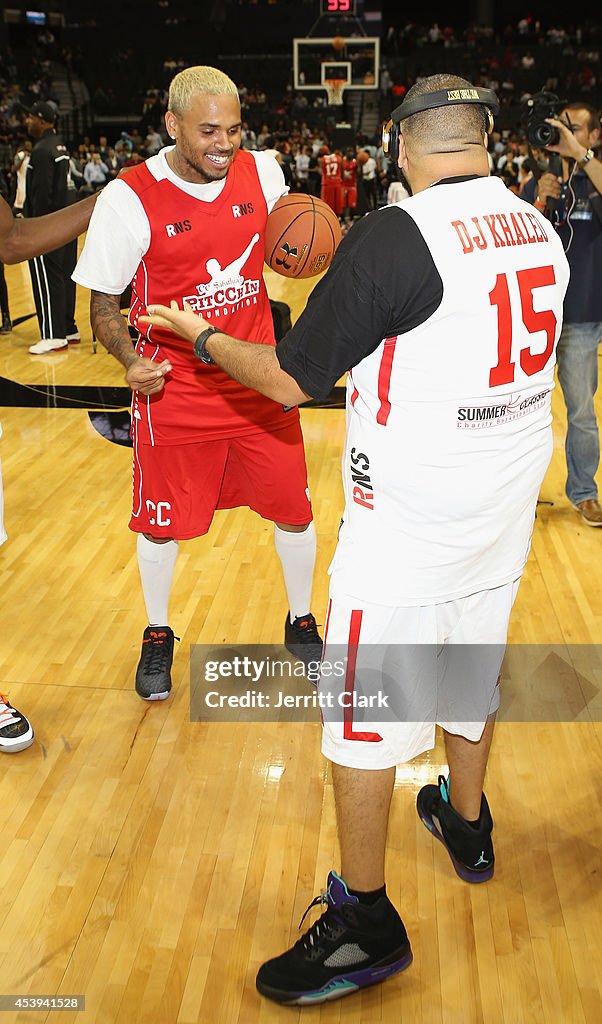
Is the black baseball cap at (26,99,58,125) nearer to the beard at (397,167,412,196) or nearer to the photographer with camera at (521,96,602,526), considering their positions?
Result: the photographer with camera at (521,96,602,526)

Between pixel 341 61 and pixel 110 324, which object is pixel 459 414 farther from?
pixel 341 61

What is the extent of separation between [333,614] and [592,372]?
8.84ft

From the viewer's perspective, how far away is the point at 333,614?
1.87m

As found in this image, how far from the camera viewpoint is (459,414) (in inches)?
65.8

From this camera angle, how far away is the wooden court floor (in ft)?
6.37

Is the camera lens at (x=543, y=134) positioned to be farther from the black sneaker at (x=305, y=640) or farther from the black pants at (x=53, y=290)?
the black pants at (x=53, y=290)

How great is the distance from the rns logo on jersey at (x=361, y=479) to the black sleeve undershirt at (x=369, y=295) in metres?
0.18

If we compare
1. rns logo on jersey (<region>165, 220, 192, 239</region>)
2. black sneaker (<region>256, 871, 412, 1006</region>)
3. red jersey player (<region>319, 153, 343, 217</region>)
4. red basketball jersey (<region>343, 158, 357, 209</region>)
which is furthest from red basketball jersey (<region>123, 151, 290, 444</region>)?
red basketball jersey (<region>343, 158, 357, 209</region>)

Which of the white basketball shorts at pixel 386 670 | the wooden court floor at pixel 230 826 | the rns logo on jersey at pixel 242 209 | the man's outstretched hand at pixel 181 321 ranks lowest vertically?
the wooden court floor at pixel 230 826

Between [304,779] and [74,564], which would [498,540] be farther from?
[74,564]

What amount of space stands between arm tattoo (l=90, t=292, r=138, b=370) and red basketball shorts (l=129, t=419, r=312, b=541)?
344 millimetres

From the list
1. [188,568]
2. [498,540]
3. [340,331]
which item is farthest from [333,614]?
[188,568]

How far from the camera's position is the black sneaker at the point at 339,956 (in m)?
1.90

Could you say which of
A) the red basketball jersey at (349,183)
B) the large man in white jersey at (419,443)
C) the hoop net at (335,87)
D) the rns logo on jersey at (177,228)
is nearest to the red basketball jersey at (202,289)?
the rns logo on jersey at (177,228)
